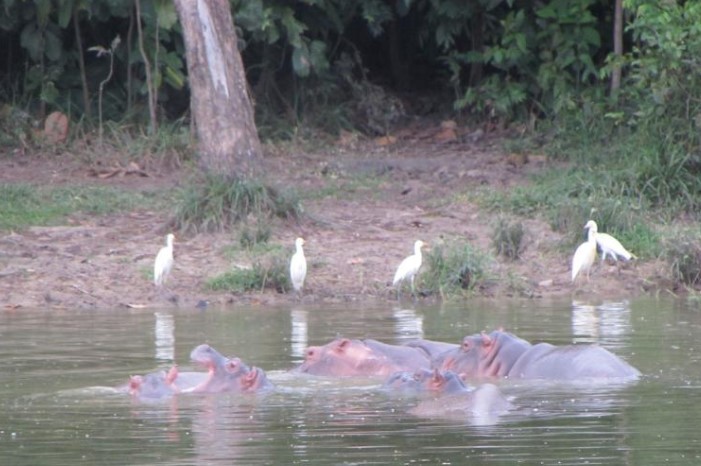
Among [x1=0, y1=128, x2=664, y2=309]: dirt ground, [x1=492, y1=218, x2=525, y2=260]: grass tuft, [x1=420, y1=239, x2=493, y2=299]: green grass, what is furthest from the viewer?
[x1=492, y1=218, x2=525, y2=260]: grass tuft

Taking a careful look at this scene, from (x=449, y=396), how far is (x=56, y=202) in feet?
31.3

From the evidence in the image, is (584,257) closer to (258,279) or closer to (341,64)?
(258,279)

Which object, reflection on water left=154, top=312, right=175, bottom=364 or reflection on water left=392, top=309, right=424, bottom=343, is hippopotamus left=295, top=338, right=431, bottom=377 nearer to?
reflection on water left=154, top=312, right=175, bottom=364

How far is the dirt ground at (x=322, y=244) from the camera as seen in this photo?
1395 centimetres

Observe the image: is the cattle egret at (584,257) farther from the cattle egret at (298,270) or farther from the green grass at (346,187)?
the green grass at (346,187)

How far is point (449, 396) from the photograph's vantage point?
8.51 meters

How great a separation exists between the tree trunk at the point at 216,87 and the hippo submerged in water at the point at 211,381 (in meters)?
7.55

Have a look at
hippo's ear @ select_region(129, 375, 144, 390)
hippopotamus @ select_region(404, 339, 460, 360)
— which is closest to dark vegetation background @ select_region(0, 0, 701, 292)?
→ hippopotamus @ select_region(404, 339, 460, 360)

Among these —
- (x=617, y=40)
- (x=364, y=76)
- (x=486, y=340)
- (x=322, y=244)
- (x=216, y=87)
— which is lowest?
(x=486, y=340)

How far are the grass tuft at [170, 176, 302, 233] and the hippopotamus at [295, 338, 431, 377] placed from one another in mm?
5995

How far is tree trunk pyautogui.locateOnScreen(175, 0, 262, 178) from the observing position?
16.5 meters

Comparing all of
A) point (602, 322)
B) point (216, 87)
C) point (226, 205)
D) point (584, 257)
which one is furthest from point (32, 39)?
point (602, 322)

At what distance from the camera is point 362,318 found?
12.5 meters

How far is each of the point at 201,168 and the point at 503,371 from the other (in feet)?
25.0
